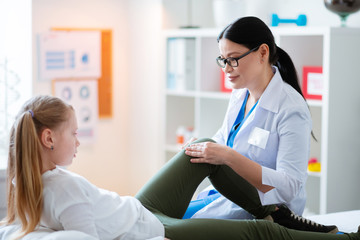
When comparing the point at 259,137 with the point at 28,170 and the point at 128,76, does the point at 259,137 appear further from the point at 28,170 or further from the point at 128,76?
the point at 128,76

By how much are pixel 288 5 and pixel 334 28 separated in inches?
25.0

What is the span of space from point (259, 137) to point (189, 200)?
336 millimetres

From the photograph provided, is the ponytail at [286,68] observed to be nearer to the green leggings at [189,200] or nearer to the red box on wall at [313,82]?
the green leggings at [189,200]

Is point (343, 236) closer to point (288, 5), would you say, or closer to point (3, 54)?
point (288, 5)

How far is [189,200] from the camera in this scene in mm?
1896

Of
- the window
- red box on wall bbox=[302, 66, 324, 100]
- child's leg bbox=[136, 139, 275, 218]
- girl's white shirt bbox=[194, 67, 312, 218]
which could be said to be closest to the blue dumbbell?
red box on wall bbox=[302, 66, 324, 100]

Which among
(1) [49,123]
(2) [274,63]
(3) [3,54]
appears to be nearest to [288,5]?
(2) [274,63]

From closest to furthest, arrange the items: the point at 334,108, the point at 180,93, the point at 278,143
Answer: the point at 278,143
the point at 334,108
the point at 180,93

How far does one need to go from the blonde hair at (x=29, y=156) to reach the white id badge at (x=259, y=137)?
0.72 meters

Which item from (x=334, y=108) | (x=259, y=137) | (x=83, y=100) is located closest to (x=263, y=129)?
(x=259, y=137)

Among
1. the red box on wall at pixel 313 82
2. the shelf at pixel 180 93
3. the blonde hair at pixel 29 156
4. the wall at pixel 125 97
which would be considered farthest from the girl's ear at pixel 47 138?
the wall at pixel 125 97

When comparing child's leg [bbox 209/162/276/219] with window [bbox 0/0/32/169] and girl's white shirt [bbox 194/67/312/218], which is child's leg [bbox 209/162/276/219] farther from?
window [bbox 0/0/32/169]

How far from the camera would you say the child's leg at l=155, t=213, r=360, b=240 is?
1668 millimetres

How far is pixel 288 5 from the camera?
10.2 feet
